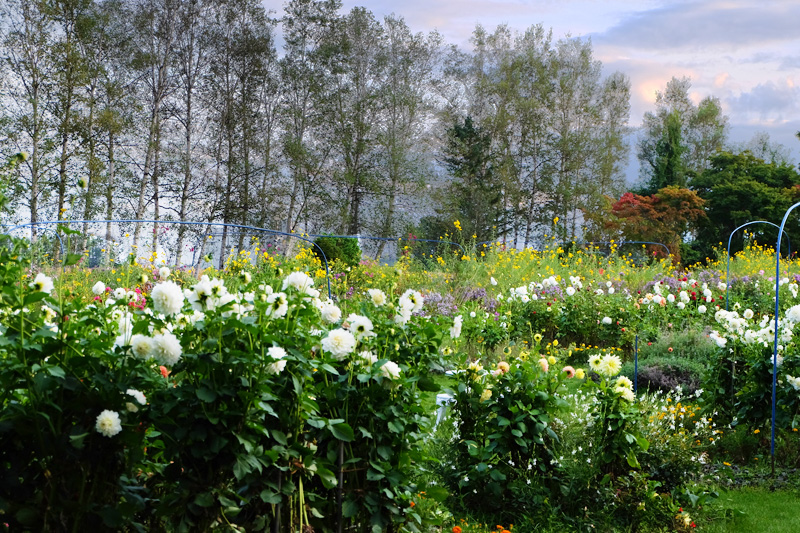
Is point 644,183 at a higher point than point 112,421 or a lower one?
higher

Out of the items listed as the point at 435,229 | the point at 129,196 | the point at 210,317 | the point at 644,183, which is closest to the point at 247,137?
the point at 129,196

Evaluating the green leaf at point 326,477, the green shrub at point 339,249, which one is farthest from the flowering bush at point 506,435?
the green shrub at point 339,249

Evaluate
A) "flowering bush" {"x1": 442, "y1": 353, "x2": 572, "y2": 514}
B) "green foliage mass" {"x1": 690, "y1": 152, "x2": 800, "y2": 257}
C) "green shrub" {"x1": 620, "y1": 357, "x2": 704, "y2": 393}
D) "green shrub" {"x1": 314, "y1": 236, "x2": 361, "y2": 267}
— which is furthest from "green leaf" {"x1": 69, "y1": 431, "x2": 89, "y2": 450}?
"green foliage mass" {"x1": 690, "y1": 152, "x2": 800, "y2": 257}

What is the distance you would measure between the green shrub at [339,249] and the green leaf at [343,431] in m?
8.27

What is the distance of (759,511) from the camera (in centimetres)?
289

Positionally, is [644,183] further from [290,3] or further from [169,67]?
[169,67]

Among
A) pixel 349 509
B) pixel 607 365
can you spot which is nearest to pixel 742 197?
pixel 607 365

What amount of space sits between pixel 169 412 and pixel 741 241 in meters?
17.8

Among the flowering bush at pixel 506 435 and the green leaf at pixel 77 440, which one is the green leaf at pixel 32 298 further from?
the flowering bush at pixel 506 435

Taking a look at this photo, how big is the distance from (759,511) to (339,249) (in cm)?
851

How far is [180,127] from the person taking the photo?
44.7 feet

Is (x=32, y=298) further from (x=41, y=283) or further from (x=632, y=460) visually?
(x=632, y=460)

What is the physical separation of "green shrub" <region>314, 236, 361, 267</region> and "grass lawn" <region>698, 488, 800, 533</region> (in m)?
7.41

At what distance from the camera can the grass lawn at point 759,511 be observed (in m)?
2.70
